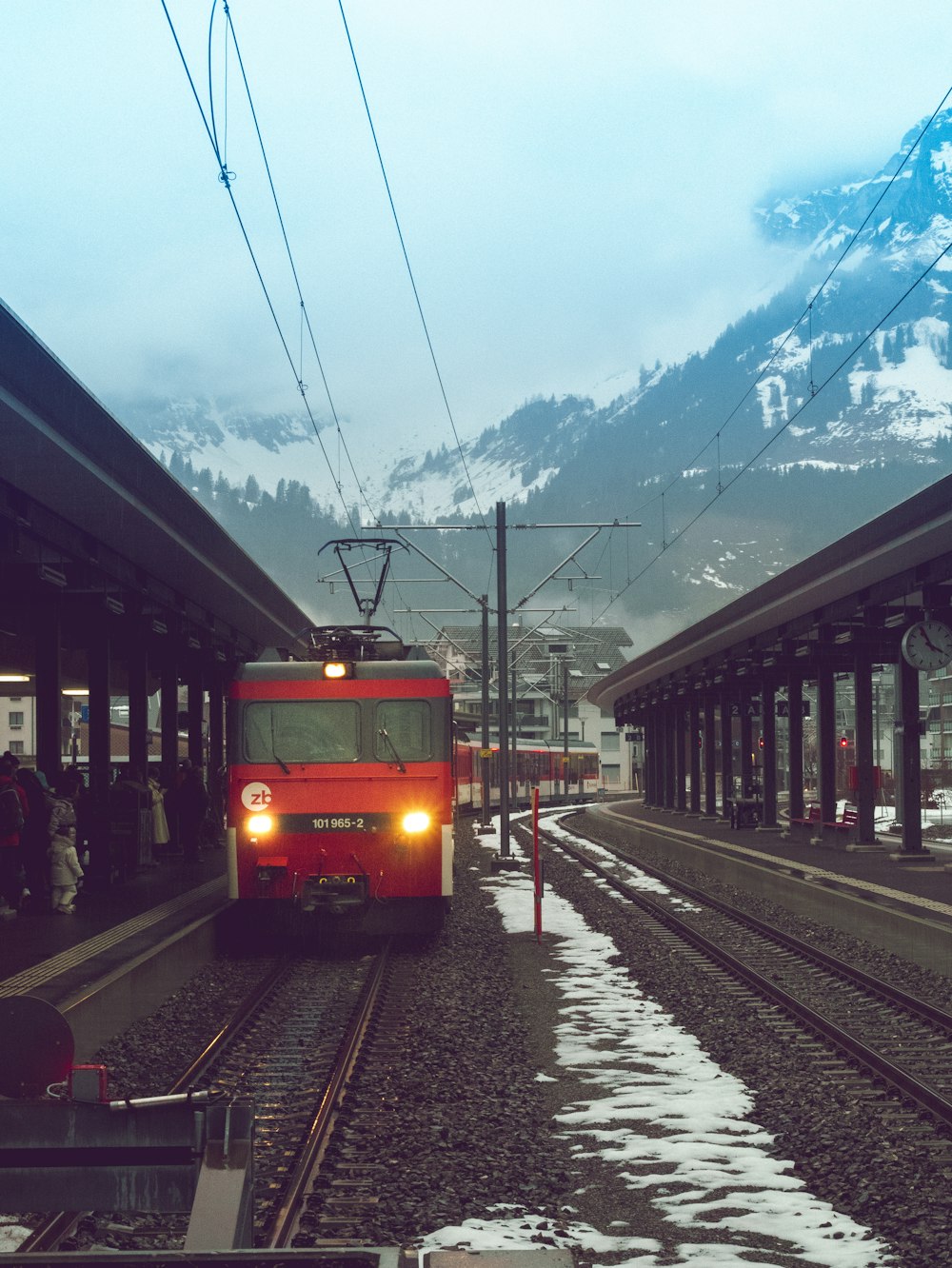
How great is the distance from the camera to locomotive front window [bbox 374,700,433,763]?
13812 millimetres

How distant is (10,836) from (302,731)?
148 inches

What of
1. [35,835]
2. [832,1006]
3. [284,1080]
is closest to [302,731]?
[35,835]

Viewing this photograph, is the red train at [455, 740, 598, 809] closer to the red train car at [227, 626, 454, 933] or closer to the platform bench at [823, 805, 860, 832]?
the platform bench at [823, 805, 860, 832]

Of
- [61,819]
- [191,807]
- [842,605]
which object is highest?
[842,605]

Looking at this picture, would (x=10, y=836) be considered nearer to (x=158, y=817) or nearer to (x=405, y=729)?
(x=405, y=729)

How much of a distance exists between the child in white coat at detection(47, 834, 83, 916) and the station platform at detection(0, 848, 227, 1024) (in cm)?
16

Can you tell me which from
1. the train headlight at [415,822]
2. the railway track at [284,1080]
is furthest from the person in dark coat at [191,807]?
the train headlight at [415,822]

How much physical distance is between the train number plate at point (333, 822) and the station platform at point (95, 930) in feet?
4.78

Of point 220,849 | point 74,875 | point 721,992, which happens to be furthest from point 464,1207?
point 220,849

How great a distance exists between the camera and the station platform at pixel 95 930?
10.7 meters

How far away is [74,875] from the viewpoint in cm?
1656

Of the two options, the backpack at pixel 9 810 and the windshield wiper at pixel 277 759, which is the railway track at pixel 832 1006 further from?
the backpack at pixel 9 810

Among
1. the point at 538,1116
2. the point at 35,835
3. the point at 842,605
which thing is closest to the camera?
the point at 538,1116

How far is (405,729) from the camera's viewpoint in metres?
13.9
